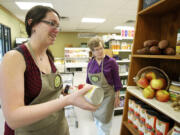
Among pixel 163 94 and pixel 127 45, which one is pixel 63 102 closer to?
pixel 163 94

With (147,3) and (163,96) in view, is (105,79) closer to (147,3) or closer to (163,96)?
(163,96)

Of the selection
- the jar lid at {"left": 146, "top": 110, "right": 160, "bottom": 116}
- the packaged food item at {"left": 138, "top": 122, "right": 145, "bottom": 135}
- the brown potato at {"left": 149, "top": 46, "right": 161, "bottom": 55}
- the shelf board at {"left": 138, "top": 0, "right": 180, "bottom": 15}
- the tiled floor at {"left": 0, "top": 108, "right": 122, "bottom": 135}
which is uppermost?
the shelf board at {"left": 138, "top": 0, "right": 180, "bottom": 15}

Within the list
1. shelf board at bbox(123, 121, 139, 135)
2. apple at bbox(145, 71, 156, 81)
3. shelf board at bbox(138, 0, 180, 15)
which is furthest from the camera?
shelf board at bbox(123, 121, 139, 135)

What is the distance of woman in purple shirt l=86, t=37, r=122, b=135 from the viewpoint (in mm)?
1724

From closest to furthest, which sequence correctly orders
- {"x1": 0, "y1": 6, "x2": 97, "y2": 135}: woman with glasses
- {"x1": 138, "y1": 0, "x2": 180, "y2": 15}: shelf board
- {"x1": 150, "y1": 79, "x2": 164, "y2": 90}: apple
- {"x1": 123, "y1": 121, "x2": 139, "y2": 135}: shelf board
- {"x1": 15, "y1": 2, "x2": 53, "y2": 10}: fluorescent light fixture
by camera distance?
1. {"x1": 0, "y1": 6, "x2": 97, "y2": 135}: woman with glasses
2. {"x1": 138, "y1": 0, "x2": 180, "y2": 15}: shelf board
3. {"x1": 150, "y1": 79, "x2": 164, "y2": 90}: apple
4. {"x1": 123, "y1": 121, "x2": 139, "y2": 135}: shelf board
5. {"x1": 15, "y1": 2, "x2": 53, "y2": 10}: fluorescent light fixture

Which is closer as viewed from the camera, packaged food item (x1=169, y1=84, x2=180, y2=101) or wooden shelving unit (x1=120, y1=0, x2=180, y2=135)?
packaged food item (x1=169, y1=84, x2=180, y2=101)

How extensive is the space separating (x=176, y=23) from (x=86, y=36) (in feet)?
26.1

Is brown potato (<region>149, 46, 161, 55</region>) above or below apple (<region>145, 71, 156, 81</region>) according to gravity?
above

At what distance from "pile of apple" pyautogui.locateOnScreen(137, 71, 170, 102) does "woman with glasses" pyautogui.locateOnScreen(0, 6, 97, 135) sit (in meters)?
0.60

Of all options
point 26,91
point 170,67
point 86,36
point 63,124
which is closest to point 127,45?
point 170,67

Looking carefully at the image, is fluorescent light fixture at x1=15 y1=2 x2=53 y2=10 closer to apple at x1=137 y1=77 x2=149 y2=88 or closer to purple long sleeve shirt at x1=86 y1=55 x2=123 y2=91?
purple long sleeve shirt at x1=86 y1=55 x2=123 y2=91

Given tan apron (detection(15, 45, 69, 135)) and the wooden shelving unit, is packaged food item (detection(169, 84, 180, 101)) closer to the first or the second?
the wooden shelving unit

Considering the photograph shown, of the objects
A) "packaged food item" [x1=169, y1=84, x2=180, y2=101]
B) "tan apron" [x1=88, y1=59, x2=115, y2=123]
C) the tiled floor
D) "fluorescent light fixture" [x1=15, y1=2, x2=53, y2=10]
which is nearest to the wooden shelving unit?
"packaged food item" [x1=169, y1=84, x2=180, y2=101]

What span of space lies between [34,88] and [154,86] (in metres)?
0.91
